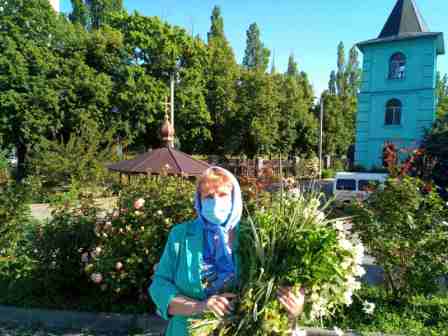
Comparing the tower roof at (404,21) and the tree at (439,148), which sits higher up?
the tower roof at (404,21)

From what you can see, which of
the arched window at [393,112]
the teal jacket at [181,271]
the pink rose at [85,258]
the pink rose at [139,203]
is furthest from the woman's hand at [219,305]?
the arched window at [393,112]

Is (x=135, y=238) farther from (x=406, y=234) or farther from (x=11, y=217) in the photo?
(x=406, y=234)

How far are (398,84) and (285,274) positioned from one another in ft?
64.3

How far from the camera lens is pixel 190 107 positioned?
23.4m

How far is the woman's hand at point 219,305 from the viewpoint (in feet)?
5.16

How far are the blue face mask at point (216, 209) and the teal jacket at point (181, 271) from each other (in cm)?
9

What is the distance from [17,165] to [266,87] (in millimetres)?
18815

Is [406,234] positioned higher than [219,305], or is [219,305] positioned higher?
[219,305]

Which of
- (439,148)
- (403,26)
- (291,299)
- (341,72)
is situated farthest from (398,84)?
(341,72)

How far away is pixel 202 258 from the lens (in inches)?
69.3

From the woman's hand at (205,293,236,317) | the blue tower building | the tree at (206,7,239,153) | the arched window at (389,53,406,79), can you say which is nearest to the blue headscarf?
the woman's hand at (205,293,236,317)

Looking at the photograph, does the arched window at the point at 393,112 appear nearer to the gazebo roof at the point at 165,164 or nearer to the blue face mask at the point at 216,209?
the gazebo roof at the point at 165,164

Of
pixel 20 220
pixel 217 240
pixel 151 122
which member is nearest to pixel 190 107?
pixel 151 122

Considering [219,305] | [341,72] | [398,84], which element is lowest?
Answer: [219,305]
